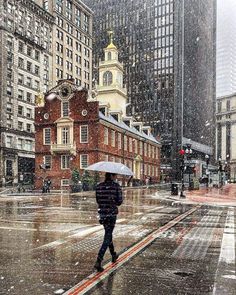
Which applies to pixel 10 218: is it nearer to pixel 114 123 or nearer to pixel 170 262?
pixel 170 262

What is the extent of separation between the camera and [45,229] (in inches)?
530

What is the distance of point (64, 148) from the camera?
51.5 m

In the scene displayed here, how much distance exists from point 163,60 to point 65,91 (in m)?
74.2

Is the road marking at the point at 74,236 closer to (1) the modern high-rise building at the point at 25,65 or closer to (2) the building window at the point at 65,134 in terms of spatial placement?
(2) the building window at the point at 65,134

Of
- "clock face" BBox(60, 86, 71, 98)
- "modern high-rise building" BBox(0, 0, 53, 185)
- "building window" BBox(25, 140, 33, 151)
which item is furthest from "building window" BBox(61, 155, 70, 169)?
"building window" BBox(25, 140, 33, 151)

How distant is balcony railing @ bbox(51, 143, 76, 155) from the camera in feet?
168

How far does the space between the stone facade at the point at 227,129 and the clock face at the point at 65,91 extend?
126855mm

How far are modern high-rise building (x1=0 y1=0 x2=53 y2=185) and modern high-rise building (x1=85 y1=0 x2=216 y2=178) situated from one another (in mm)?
50440

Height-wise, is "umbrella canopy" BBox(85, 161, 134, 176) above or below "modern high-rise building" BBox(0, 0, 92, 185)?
below

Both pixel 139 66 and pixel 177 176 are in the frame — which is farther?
pixel 139 66

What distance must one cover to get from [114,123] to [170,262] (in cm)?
4693

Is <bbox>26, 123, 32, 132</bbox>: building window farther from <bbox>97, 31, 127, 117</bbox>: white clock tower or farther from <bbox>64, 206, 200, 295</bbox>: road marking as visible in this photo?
<bbox>64, 206, 200, 295</bbox>: road marking

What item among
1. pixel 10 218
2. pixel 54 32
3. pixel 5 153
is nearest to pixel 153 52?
pixel 54 32

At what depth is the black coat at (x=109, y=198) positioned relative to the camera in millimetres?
8008
